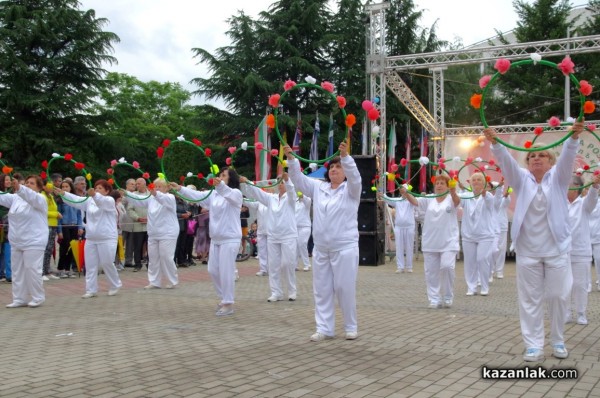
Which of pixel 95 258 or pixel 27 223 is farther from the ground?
pixel 27 223

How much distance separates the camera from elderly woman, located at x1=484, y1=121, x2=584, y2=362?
20.5 feet

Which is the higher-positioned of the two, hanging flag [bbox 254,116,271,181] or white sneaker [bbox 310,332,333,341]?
hanging flag [bbox 254,116,271,181]

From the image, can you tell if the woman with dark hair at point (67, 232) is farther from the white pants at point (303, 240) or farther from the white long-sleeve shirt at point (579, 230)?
the white long-sleeve shirt at point (579, 230)

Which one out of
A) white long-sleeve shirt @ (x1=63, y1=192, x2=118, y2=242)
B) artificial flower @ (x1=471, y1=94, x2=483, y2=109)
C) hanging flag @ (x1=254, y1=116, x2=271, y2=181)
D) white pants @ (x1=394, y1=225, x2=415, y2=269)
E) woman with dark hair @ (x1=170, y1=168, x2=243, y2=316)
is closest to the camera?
artificial flower @ (x1=471, y1=94, x2=483, y2=109)

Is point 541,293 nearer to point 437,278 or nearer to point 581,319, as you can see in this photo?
point 581,319

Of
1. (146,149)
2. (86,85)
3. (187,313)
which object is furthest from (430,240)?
(146,149)

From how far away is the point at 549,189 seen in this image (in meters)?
6.30

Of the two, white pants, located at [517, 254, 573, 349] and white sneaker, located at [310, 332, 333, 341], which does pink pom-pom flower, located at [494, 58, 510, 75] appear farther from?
white sneaker, located at [310, 332, 333, 341]

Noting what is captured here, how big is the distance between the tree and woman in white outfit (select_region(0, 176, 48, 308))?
19.6 meters

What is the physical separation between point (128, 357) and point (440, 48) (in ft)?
130

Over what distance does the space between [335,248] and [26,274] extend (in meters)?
5.90

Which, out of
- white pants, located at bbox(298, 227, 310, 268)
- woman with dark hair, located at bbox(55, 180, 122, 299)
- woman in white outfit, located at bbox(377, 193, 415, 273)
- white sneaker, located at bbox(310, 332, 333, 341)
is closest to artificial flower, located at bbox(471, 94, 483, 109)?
white sneaker, located at bbox(310, 332, 333, 341)

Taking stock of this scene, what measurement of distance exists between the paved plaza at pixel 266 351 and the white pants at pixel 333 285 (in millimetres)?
265

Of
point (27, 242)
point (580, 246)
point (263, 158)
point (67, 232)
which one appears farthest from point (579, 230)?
point (263, 158)
